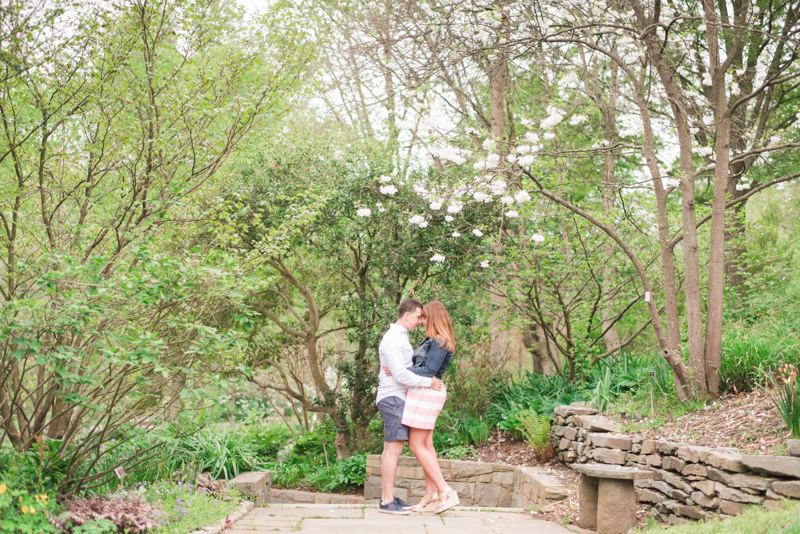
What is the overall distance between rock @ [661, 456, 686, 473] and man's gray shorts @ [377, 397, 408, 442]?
193 centimetres

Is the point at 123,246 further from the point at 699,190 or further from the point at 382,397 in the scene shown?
the point at 699,190

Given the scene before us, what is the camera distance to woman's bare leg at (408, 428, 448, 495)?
4555 millimetres

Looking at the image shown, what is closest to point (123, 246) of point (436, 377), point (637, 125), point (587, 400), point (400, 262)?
point (436, 377)

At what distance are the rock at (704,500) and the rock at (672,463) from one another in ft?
0.87

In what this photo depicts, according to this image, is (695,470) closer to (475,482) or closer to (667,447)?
(667,447)

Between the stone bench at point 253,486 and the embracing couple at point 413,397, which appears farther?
the stone bench at point 253,486

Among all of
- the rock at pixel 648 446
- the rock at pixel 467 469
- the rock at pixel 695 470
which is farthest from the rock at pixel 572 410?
the rock at pixel 695 470

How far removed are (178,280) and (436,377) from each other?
6.73 feet

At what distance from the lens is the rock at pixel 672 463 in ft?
14.3

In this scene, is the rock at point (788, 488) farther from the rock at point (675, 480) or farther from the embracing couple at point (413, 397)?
the embracing couple at point (413, 397)

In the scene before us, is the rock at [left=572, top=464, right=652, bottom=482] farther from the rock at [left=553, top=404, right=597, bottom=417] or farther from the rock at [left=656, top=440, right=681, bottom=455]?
the rock at [left=553, top=404, right=597, bottom=417]

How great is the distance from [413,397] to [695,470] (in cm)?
199

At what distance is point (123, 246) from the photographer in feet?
14.5

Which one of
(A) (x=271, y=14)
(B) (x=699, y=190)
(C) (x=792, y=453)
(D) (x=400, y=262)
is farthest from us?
(B) (x=699, y=190)
